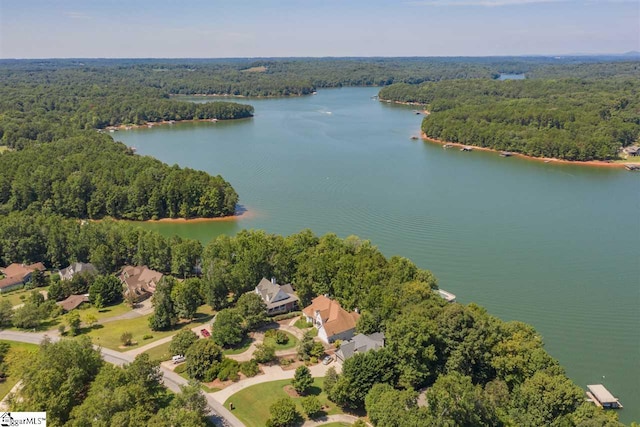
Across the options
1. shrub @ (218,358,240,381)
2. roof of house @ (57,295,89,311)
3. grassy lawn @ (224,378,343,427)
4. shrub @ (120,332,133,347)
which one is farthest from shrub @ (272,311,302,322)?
roof of house @ (57,295,89,311)

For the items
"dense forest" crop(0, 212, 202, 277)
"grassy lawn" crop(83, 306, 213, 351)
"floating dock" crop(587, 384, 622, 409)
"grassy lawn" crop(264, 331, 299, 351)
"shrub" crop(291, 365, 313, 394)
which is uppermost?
"dense forest" crop(0, 212, 202, 277)

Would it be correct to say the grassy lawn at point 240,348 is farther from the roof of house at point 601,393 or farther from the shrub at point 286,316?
the roof of house at point 601,393

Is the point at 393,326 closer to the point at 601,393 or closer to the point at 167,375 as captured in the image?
the point at 601,393

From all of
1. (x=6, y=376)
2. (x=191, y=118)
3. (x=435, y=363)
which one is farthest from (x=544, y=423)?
(x=191, y=118)

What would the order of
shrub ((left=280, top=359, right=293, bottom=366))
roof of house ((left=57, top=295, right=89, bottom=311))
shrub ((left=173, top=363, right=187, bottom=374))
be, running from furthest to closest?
roof of house ((left=57, top=295, right=89, bottom=311)) → shrub ((left=280, top=359, right=293, bottom=366)) → shrub ((left=173, top=363, right=187, bottom=374))

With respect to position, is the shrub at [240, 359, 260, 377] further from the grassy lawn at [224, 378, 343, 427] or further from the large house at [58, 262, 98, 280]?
the large house at [58, 262, 98, 280]

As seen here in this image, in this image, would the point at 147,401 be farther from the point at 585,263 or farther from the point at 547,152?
the point at 547,152
